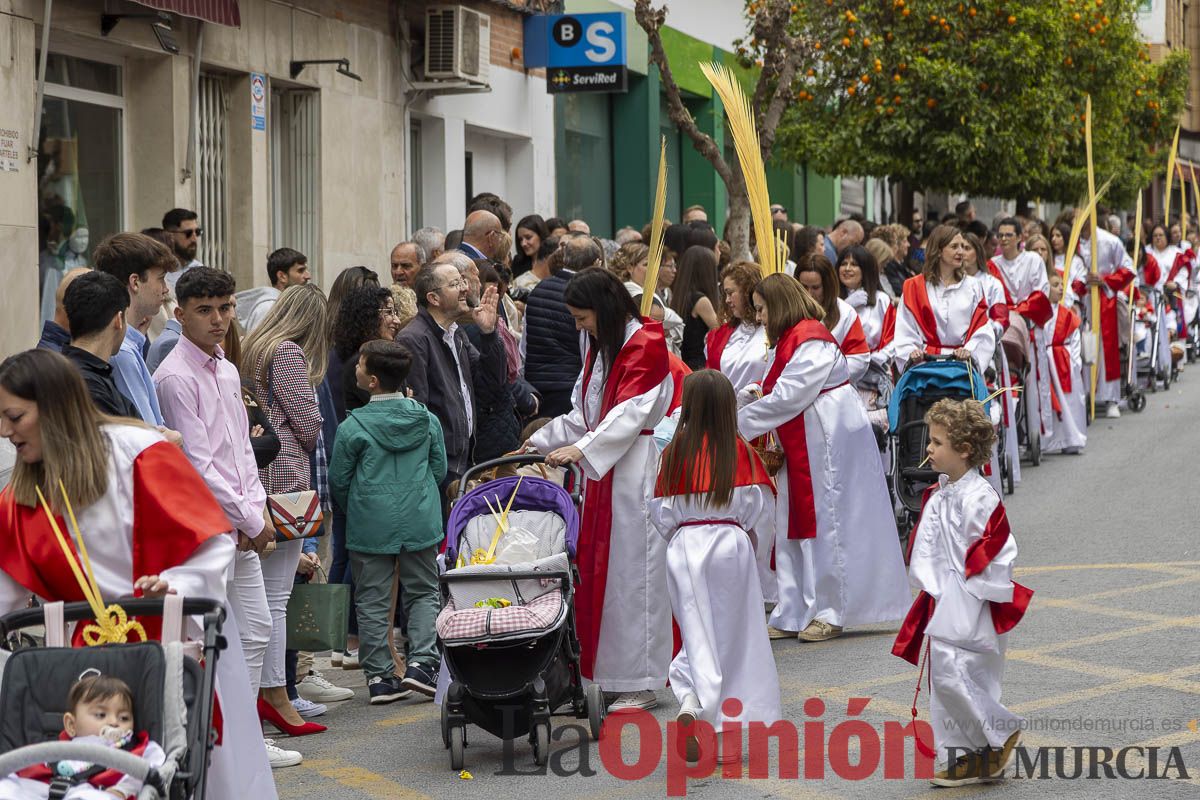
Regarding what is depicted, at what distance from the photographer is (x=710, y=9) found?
25.5 meters

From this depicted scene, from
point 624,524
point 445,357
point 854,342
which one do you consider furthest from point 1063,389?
point 624,524

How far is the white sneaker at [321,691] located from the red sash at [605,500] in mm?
1248

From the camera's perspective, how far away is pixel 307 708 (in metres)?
7.76

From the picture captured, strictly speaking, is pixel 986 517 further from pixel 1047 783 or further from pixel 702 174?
pixel 702 174

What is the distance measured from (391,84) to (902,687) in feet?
33.6

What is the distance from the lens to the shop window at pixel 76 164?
38.4 feet

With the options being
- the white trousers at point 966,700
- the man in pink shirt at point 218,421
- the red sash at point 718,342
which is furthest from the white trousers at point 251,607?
the red sash at point 718,342

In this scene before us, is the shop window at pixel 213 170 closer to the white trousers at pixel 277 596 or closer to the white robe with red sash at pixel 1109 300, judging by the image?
the white trousers at pixel 277 596

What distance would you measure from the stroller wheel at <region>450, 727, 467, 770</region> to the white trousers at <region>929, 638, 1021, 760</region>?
1838 mm

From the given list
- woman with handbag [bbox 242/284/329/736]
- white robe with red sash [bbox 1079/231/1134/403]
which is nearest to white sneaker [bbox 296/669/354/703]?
woman with handbag [bbox 242/284/329/736]

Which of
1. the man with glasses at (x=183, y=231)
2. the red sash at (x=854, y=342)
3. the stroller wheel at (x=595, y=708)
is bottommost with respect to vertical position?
the stroller wheel at (x=595, y=708)

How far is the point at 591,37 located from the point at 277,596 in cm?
1259

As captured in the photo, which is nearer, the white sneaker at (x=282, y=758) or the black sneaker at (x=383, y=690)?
the white sneaker at (x=282, y=758)

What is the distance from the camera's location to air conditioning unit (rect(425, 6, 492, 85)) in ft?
53.5
